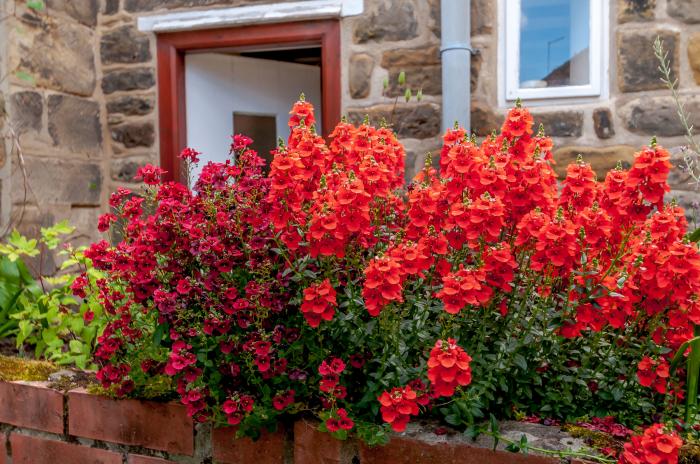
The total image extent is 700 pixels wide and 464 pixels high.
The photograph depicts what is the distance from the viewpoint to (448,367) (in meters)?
1.32

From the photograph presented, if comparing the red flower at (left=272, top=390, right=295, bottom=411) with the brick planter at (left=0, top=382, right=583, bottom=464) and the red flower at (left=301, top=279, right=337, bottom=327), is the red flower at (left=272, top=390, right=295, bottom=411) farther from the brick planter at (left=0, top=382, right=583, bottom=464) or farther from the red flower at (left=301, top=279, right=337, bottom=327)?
the red flower at (left=301, top=279, right=337, bottom=327)

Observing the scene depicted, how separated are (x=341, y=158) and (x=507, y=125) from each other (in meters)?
0.45

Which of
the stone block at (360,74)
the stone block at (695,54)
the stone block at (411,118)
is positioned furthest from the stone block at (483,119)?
the stone block at (695,54)

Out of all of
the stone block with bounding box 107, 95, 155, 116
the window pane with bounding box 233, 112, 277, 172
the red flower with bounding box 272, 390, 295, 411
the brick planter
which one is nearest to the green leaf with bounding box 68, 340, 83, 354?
the brick planter

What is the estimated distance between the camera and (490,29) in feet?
10.2

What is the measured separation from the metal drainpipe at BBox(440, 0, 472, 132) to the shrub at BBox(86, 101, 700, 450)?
1306 mm

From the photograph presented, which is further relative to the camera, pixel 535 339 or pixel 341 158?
pixel 341 158

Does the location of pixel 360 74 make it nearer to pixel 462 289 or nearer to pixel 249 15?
pixel 249 15

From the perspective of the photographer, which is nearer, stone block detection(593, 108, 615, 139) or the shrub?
the shrub

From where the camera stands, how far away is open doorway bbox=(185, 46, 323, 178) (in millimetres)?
3672

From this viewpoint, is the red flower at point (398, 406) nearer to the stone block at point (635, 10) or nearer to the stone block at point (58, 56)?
the stone block at point (635, 10)

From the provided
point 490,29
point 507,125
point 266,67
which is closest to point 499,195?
point 507,125

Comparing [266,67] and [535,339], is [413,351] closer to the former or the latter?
[535,339]

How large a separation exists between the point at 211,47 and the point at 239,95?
44 centimetres
